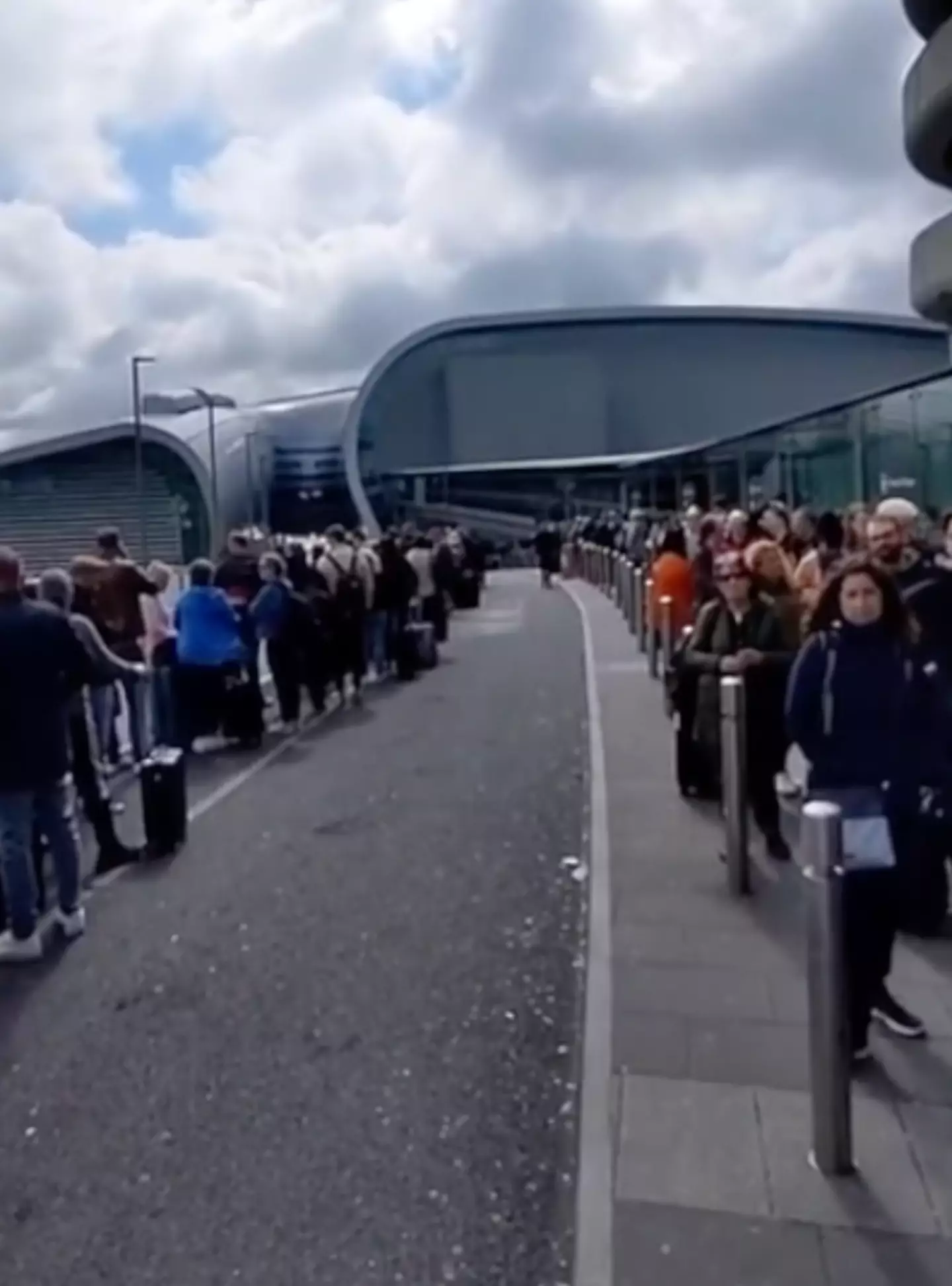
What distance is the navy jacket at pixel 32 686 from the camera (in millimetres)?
7453

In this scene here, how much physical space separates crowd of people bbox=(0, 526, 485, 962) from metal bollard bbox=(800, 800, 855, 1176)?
3.73 metres

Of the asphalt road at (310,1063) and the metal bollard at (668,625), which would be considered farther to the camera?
the metal bollard at (668,625)

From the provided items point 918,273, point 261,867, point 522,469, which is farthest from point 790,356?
point 261,867

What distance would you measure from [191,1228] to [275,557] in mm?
11908

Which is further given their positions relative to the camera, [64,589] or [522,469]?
[522,469]

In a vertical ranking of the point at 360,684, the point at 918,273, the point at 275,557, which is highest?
the point at 918,273

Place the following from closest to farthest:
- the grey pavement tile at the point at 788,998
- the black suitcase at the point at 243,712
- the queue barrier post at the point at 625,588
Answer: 1. the grey pavement tile at the point at 788,998
2. the black suitcase at the point at 243,712
3. the queue barrier post at the point at 625,588

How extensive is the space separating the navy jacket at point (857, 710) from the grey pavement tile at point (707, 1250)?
160 cm

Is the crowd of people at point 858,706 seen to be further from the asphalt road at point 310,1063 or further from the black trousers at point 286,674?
the black trousers at point 286,674

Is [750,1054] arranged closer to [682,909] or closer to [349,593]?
[682,909]

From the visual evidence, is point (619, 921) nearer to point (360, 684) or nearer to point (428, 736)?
point (428, 736)

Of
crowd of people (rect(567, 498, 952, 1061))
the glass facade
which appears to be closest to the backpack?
the glass facade

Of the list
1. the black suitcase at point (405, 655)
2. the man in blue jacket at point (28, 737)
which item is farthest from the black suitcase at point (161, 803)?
the black suitcase at point (405, 655)

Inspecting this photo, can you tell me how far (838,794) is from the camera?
584 cm
